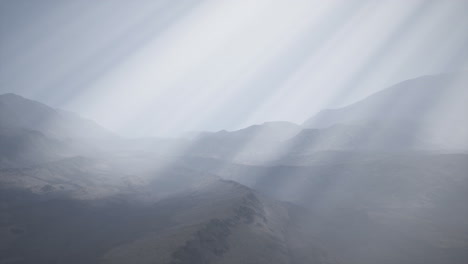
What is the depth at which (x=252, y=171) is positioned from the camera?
161750 mm

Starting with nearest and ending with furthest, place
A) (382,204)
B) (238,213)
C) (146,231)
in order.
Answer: (146,231) < (238,213) < (382,204)

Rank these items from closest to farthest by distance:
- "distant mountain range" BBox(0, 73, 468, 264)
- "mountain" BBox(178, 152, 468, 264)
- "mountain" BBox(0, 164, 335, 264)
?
1. "mountain" BBox(0, 164, 335, 264)
2. "distant mountain range" BBox(0, 73, 468, 264)
3. "mountain" BBox(178, 152, 468, 264)

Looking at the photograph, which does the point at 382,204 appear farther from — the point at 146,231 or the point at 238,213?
the point at 146,231

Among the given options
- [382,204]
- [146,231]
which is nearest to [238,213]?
[146,231]

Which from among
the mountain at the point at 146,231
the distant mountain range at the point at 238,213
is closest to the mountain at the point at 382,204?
the distant mountain range at the point at 238,213

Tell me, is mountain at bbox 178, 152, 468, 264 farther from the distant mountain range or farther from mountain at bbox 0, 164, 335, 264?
mountain at bbox 0, 164, 335, 264

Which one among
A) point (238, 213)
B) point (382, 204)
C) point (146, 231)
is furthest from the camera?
point (382, 204)

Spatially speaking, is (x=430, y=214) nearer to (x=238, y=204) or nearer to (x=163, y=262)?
(x=238, y=204)

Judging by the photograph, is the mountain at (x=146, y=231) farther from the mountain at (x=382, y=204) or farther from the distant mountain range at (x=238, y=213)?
the mountain at (x=382, y=204)

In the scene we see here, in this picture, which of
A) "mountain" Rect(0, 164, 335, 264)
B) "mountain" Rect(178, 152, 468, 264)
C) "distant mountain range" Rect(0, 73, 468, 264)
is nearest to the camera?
"mountain" Rect(0, 164, 335, 264)

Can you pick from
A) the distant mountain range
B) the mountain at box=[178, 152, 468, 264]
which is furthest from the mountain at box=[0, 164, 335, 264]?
the mountain at box=[178, 152, 468, 264]

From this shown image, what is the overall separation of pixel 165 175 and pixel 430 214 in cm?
11974

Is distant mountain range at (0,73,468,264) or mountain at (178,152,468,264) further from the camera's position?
mountain at (178,152,468,264)

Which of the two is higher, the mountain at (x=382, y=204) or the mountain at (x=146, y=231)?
the mountain at (x=146, y=231)
